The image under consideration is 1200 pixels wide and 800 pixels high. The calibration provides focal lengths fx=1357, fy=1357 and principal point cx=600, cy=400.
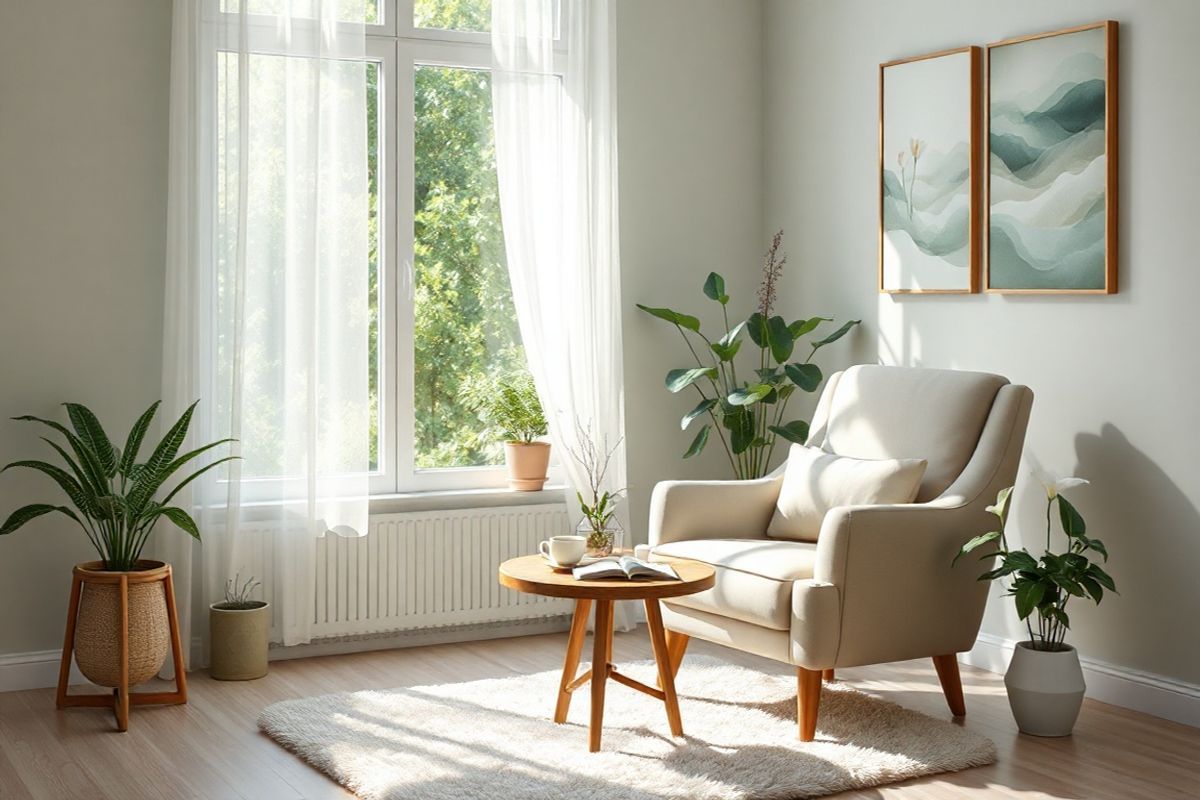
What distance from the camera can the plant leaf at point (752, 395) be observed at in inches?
195

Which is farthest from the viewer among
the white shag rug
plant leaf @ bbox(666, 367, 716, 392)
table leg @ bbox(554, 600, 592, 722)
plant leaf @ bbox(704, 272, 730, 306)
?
plant leaf @ bbox(704, 272, 730, 306)

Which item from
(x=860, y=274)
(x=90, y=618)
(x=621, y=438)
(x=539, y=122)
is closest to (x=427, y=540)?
(x=621, y=438)

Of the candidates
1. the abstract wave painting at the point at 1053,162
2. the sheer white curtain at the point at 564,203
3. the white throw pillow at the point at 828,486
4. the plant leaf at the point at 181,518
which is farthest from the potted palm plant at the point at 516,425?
the abstract wave painting at the point at 1053,162

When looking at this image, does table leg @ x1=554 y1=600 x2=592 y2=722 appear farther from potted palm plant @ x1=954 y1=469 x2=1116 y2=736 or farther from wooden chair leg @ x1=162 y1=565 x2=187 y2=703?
wooden chair leg @ x1=162 y1=565 x2=187 y2=703

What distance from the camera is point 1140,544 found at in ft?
13.3

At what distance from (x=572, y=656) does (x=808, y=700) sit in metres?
0.66

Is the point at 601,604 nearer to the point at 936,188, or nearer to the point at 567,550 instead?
the point at 567,550

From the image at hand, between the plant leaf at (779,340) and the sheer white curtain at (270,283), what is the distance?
1.48 m

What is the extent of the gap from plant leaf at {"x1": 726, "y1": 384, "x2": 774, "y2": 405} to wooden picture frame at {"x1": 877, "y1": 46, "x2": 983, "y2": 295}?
0.57 metres

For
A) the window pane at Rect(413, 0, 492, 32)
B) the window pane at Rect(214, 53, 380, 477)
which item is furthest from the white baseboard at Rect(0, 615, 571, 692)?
the window pane at Rect(413, 0, 492, 32)

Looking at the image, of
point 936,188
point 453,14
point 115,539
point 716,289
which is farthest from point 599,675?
point 453,14

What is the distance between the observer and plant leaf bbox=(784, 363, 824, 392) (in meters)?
4.94

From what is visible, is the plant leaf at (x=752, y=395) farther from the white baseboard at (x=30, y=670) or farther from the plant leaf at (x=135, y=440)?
the white baseboard at (x=30, y=670)

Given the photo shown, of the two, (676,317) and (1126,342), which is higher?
(676,317)
